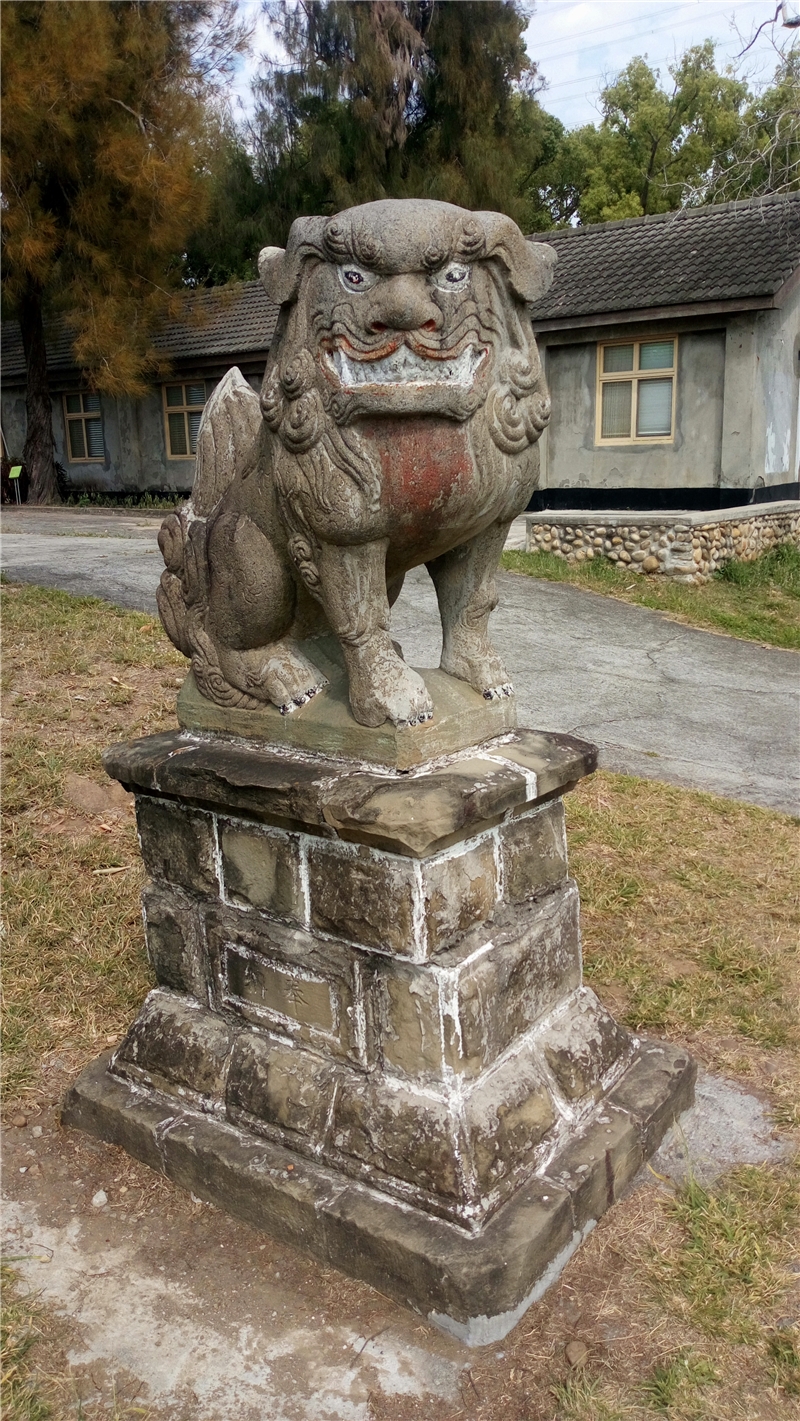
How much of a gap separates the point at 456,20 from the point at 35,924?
726 inches

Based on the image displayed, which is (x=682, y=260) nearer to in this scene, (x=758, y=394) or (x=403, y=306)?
(x=758, y=394)

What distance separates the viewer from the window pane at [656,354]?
11.0 metres

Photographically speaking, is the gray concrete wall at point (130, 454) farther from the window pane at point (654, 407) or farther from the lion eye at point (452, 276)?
the lion eye at point (452, 276)

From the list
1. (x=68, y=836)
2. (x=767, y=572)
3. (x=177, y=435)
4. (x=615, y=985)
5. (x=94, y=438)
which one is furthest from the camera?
(x=94, y=438)

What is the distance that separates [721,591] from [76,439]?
42.2 ft

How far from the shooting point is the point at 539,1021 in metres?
2.40

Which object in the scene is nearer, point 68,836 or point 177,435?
point 68,836

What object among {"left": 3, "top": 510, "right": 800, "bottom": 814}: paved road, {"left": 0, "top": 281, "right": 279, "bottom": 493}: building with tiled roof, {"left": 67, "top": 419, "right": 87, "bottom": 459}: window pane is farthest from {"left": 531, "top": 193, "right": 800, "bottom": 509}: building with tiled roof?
{"left": 67, "top": 419, "right": 87, "bottom": 459}: window pane

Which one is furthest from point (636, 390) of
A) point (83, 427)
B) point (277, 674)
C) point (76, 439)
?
point (76, 439)

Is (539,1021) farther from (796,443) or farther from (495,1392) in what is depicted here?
(796,443)

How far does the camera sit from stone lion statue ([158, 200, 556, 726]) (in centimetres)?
190

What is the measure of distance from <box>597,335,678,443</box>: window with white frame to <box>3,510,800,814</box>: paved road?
10.3ft

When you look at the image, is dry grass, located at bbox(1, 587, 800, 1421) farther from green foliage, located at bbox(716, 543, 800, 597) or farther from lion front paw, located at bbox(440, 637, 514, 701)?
green foliage, located at bbox(716, 543, 800, 597)

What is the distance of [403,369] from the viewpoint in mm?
1912
